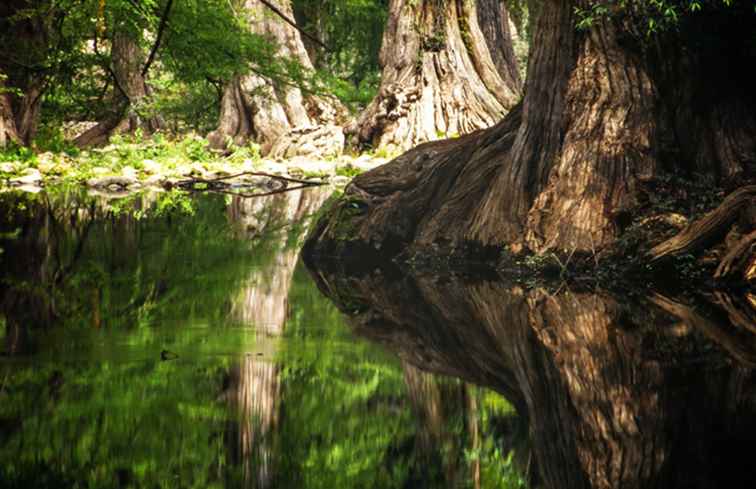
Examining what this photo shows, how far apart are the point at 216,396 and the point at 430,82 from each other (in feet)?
69.5

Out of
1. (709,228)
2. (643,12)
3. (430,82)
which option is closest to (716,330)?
(709,228)

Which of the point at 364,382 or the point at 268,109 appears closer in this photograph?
the point at 364,382

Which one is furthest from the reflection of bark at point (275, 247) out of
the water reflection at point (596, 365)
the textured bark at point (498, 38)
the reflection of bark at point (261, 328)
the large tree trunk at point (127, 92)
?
the large tree trunk at point (127, 92)

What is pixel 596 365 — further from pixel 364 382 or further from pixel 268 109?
pixel 268 109

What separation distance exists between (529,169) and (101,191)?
12619 millimetres

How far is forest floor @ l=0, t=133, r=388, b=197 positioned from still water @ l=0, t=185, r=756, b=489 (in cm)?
1176

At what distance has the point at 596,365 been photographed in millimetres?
5195

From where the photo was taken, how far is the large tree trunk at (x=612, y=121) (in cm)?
906

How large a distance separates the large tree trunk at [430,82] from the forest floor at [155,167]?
1.01 metres

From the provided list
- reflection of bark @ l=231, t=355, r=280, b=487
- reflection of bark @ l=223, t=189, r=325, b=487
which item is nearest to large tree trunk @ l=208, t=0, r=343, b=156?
reflection of bark @ l=223, t=189, r=325, b=487

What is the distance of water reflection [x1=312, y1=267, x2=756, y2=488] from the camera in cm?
350

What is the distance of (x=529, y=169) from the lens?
9555 mm

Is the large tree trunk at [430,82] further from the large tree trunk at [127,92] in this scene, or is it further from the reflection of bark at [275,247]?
the large tree trunk at [127,92]

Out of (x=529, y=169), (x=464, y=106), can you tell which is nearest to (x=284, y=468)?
(x=529, y=169)
